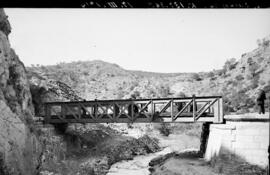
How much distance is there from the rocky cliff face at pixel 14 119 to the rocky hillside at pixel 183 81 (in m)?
15.8

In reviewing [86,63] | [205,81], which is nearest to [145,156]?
[205,81]

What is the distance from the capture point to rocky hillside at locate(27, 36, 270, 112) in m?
30.5

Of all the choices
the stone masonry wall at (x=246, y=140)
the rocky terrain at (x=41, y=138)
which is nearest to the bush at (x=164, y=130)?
the rocky terrain at (x=41, y=138)

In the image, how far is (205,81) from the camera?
43125mm

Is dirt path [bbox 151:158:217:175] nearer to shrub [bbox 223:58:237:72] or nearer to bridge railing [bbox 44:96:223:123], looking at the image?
bridge railing [bbox 44:96:223:123]

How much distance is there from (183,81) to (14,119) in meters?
36.1

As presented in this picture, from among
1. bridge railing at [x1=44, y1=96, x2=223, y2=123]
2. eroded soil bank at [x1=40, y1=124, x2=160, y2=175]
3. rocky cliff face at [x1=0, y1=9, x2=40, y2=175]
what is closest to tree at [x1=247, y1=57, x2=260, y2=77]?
eroded soil bank at [x1=40, y1=124, x2=160, y2=175]

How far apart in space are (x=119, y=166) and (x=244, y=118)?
835cm

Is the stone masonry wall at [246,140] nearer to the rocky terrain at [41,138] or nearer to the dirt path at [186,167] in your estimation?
the dirt path at [186,167]

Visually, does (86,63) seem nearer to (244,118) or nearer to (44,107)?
(44,107)

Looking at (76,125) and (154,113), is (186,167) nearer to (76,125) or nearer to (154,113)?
(154,113)

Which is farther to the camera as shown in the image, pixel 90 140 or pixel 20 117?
pixel 90 140

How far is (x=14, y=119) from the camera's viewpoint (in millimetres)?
11742

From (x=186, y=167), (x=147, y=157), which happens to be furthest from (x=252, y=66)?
(x=186, y=167)
